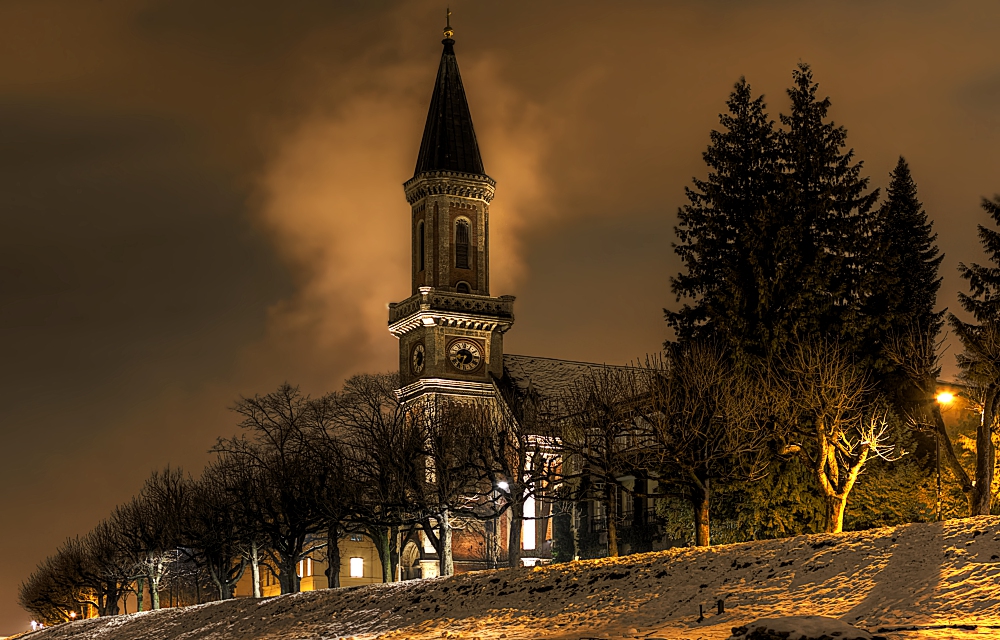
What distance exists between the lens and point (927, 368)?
47844 mm

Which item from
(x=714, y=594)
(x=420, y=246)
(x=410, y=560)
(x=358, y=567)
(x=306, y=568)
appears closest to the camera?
(x=714, y=594)

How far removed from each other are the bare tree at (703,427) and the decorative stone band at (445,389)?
43.6 meters

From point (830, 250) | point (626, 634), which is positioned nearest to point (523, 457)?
point (830, 250)

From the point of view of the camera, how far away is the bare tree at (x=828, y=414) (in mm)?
40844

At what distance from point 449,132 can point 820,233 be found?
2013 inches

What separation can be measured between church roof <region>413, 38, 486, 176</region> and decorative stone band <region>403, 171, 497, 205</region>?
1.70ft

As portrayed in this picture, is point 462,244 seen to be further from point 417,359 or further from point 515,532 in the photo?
point 515,532

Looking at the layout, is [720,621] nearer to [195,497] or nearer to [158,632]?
[158,632]

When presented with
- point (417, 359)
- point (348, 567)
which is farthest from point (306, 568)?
point (417, 359)

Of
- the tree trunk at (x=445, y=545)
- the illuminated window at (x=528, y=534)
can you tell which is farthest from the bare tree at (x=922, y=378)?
the illuminated window at (x=528, y=534)

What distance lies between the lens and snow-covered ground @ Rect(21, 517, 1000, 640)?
24844 mm

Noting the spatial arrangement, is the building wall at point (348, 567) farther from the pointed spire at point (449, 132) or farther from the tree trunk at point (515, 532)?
the tree trunk at point (515, 532)

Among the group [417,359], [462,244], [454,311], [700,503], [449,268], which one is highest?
[462,244]

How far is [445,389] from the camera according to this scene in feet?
300
